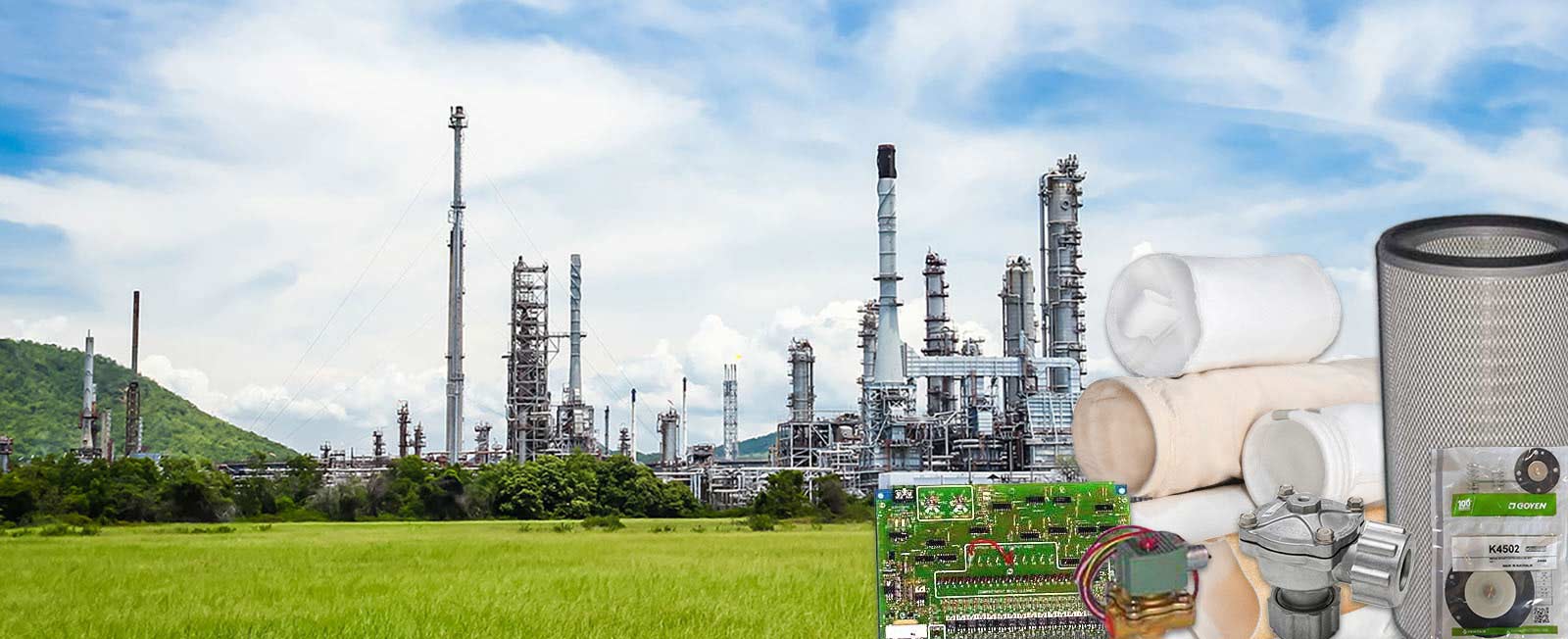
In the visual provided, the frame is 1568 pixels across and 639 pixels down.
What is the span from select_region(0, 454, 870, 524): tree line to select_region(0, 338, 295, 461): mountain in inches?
908

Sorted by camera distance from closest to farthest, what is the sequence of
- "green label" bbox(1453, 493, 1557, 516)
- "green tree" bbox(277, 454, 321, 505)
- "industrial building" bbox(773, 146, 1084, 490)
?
"green label" bbox(1453, 493, 1557, 516) → "green tree" bbox(277, 454, 321, 505) → "industrial building" bbox(773, 146, 1084, 490)

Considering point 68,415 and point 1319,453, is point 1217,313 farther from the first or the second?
point 68,415

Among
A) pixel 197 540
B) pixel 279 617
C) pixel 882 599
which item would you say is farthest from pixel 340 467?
pixel 882 599

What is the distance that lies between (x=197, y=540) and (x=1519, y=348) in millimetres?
11842

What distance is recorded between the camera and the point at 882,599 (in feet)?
9.53

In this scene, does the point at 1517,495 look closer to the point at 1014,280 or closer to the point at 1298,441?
the point at 1298,441

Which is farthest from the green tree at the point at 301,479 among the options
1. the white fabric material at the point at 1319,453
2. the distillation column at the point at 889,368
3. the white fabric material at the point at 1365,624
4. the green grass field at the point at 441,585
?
the white fabric material at the point at 1365,624

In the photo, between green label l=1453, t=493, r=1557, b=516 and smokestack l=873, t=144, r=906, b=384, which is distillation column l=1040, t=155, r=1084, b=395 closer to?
smokestack l=873, t=144, r=906, b=384

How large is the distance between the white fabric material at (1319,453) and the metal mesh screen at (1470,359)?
0.32 m

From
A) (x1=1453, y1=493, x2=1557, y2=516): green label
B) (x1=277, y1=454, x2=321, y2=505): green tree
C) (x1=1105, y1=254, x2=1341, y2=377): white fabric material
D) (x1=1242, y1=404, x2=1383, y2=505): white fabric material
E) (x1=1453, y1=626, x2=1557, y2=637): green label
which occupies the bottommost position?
(x1=277, y1=454, x2=321, y2=505): green tree

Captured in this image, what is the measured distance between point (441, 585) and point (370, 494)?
1011 cm

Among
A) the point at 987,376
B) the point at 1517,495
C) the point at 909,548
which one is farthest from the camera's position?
the point at 987,376

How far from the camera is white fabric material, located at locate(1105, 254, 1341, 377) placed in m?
3.09

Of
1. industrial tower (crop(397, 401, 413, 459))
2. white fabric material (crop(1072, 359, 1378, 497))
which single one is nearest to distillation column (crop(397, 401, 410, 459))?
industrial tower (crop(397, 401, 413, 459))
